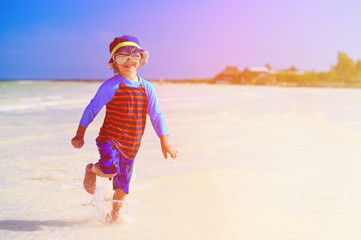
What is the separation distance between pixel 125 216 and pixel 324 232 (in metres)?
1.55

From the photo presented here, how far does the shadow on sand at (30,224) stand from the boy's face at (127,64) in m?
1.26

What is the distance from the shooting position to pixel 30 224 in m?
3.43

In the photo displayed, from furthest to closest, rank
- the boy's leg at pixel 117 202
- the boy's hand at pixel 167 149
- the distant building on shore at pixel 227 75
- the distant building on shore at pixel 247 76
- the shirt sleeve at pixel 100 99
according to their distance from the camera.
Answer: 1. the distant building on shore at pixel 227 75
2. the distant building on shore at pixel 247 76
3. the boy's leg at pixel 117 202
4. the boy's hand at pixel 167 149
5. the shirt sleeve at pixel 100 99

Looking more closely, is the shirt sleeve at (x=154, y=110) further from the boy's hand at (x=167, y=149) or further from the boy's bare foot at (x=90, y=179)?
the boy's bare foot at (x=90, y=179)

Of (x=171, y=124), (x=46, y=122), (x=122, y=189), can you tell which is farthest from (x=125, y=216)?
(x=46, y=122)

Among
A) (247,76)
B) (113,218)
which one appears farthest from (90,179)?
(247,76)

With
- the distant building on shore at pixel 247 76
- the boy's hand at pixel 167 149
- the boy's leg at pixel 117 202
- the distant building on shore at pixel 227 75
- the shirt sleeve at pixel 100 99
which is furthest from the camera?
the distant building on shore at pixel 227 75

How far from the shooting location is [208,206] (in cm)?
398

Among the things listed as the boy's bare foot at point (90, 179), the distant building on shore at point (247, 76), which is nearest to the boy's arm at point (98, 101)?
the boy's bare foot at point (90, 179)

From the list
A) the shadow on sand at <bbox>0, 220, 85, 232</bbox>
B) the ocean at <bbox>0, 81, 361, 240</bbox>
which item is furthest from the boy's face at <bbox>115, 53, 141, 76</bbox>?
the shadow on sand at <bbox>0, 220, 85, 232</bbox>

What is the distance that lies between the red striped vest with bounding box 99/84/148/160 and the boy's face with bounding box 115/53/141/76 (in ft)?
0.40

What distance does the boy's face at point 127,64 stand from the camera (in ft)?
10.4

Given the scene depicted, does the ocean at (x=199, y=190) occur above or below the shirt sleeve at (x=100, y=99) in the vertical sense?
below

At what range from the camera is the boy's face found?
3180mm
